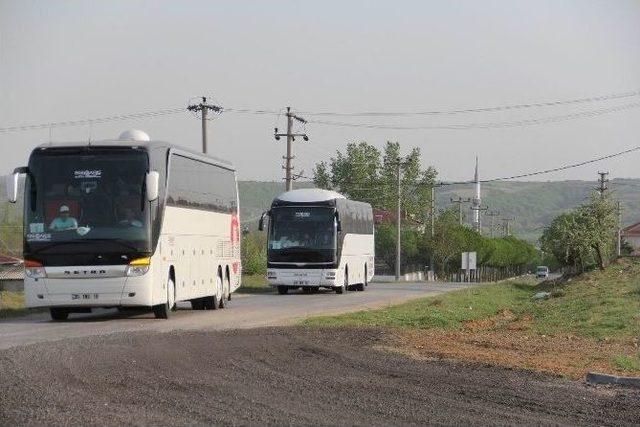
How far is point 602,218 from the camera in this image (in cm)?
5544

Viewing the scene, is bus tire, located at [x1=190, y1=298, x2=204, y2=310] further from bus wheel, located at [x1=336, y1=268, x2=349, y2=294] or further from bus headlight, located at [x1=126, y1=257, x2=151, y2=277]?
bus wheel, located at [x1=336, y1=268, x2=349, y2=294]

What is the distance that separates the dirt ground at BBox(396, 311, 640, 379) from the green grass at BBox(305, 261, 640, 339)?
42.4 inches

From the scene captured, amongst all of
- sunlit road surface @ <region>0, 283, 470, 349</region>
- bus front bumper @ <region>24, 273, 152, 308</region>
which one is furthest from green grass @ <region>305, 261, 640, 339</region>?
bus front bumper @ <region>24, 273, 152, 308</region>

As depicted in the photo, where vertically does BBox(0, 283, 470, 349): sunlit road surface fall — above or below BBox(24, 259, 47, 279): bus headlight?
below

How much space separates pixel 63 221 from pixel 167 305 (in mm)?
3047

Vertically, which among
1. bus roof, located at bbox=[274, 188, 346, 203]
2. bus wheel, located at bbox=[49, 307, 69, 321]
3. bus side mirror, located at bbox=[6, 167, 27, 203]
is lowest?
bus wheel, located at bbox=[49, 307, 69, 321]

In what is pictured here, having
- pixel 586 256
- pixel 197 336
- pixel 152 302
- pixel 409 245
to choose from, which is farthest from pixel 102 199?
pixel 409 245

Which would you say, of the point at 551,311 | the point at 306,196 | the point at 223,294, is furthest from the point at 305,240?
the point at 551,311

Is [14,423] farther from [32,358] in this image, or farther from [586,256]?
[586,256]

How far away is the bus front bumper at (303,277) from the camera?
41.2m

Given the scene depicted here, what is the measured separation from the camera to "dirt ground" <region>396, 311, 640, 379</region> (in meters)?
16.0

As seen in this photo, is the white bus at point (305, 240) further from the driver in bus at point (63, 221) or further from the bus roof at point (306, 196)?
the driver in bus at point (63, 221)

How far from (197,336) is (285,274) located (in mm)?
23027

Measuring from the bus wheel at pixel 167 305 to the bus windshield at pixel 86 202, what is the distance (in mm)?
Answer: 2041
